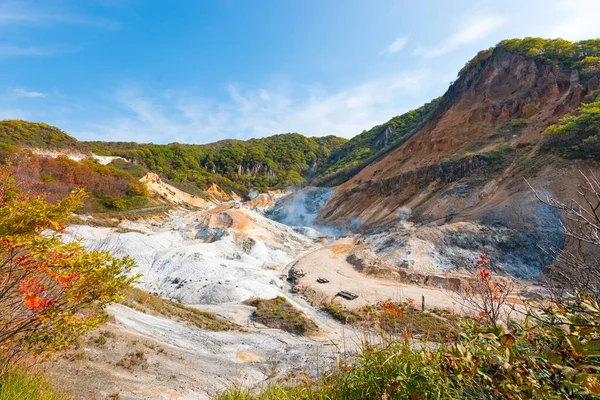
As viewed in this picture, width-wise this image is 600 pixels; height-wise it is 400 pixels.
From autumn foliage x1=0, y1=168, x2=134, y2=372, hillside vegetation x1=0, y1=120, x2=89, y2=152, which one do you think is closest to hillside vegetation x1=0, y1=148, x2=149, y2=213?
hillside vegetation x1=0, y1=120, x2=89, y2=152

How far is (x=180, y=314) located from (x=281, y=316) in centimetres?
521

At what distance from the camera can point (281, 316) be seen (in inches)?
609

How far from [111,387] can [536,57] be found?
213 feet

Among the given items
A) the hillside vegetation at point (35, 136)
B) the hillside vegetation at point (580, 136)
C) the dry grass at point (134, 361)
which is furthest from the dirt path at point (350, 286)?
the hillside vegetation at point (35, 136)

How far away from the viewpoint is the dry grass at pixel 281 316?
14.2m

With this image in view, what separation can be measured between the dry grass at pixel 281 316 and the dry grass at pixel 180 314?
180 cm

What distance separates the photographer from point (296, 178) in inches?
4102

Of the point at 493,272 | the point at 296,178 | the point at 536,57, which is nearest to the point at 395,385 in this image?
the point at 493,272

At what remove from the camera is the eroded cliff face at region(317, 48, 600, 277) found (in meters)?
23.5

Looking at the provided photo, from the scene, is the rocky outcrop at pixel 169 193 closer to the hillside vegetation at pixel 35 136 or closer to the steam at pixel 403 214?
the hillside vegetation at pixel 35 136

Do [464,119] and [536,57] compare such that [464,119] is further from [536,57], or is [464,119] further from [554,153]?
[554,153]

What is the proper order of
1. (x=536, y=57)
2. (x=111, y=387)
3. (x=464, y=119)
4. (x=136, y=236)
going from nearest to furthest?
(x=111, y=387) < (x=136, y=236) < (x=536, y=57) < (x=464, y=119)

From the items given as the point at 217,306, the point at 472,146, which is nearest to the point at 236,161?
the point at 472,146

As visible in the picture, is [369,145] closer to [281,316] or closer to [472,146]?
[472,146]
